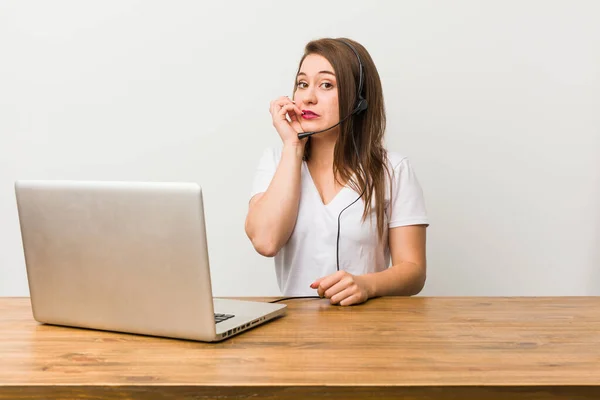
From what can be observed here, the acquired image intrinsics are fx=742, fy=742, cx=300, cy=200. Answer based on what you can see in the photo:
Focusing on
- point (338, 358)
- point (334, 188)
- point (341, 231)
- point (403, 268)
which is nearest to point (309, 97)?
point (334, 188)

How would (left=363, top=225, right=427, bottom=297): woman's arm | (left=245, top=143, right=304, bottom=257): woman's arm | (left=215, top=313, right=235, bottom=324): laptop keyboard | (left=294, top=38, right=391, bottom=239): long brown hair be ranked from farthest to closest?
(left=294, top=38, right=391, bottom=239): long brown hair < (left=245, top=143, right=304, bottom=257): woman's arm < (left=363, top=225, right=427, bottom=297): woman's arm < (left=215, top=313, right=235, bottom=324): laptop keyboard

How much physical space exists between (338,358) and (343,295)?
0.42 m

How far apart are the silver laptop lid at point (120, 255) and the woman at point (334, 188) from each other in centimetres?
71

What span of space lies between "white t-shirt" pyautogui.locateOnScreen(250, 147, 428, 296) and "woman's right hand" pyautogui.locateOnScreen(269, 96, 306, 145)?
14cm

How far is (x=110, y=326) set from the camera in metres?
1.37

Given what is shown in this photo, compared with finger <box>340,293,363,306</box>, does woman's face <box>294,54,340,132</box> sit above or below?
above

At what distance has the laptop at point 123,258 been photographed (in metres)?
1.25

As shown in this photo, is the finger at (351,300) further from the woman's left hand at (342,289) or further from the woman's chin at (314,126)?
the woman's chin at (314,126)

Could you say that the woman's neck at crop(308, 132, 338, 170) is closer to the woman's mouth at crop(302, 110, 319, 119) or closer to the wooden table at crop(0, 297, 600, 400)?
the woman's mouth at crop(302, 110, 319, 119)

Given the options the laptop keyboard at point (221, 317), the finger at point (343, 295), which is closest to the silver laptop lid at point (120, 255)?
the laptop keyboard at point (221, 317)

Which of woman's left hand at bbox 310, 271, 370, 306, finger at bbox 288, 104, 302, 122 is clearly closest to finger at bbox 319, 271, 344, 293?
woman's left hand at bbox 310, 271, 370, 306

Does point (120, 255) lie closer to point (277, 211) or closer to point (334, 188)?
point (277, 211)

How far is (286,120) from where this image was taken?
7.11 ft

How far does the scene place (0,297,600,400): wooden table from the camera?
106cm
